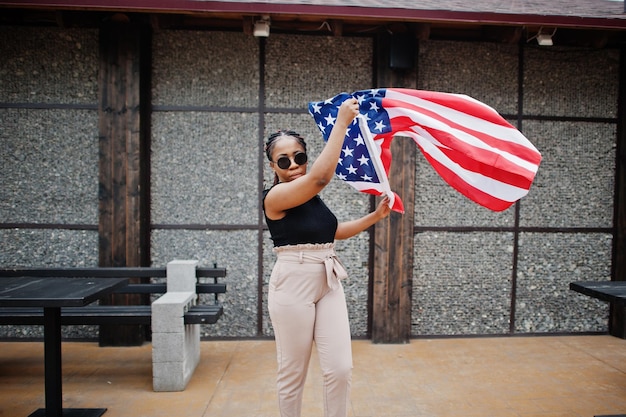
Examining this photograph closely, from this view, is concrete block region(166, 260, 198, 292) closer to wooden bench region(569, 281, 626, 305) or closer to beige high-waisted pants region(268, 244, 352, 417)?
beige high-waisted pants region(268, 244, 352, 417)

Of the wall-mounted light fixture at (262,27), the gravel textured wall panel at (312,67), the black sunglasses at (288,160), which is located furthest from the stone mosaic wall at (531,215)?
the black sunglasses at (288,160)

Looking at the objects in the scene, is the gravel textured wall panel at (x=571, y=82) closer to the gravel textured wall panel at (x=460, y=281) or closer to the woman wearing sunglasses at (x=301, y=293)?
the gravel textured wall panel at (x=460, y=281)

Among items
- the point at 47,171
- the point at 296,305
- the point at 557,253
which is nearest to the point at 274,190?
the point at 296,305

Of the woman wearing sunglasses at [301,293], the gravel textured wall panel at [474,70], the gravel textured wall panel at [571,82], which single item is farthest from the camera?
the gravel textured wall panel at [571,82]

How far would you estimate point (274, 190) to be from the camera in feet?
7.92

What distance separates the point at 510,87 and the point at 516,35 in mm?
607

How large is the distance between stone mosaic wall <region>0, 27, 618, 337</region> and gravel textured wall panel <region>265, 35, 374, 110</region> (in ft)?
0.05

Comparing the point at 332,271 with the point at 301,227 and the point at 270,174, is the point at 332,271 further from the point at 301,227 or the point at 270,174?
the point at 270,174

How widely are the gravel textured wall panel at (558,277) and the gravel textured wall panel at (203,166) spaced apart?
3436mm

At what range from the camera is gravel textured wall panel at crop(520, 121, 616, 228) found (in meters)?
5.56

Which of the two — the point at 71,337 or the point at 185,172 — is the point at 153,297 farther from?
the point at 185,172

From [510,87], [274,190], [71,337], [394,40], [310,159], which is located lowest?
[71,337]

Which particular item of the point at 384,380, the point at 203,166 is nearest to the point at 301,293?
the point at 384,380

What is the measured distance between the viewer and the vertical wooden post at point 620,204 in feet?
18.3
